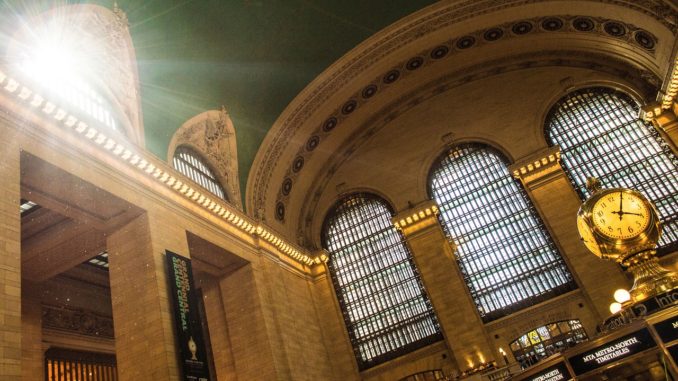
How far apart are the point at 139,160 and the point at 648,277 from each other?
9544 mm

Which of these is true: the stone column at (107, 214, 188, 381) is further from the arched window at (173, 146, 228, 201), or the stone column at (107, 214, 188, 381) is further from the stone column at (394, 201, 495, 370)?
the stone column at (394, 201, 495, 370)

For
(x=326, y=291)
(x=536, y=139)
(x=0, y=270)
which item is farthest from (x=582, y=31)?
(x=0, y=270)

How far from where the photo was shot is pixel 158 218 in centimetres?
1066

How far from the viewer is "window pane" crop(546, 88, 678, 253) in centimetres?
1584

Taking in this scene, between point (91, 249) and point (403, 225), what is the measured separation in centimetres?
1039

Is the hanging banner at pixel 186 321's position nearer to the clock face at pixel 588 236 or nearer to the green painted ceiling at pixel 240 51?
the green painted ceiling at pixel 240 51

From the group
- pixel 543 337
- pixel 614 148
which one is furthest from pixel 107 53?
pixel 614 148

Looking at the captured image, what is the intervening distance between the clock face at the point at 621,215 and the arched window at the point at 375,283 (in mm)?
13672

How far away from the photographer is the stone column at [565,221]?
14938mm

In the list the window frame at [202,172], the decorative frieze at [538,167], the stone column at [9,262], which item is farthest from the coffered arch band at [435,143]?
the stone column at [9,262]

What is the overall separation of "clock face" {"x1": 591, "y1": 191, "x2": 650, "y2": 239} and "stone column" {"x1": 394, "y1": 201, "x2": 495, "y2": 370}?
506 inches

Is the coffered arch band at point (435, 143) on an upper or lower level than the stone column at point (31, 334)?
upper

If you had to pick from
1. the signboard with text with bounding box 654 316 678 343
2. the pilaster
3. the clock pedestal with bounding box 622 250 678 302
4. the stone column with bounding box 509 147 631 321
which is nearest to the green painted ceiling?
the stone column with bounding box 509 147 631 321

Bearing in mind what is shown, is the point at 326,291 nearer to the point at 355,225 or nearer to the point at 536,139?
the point at 355,225
